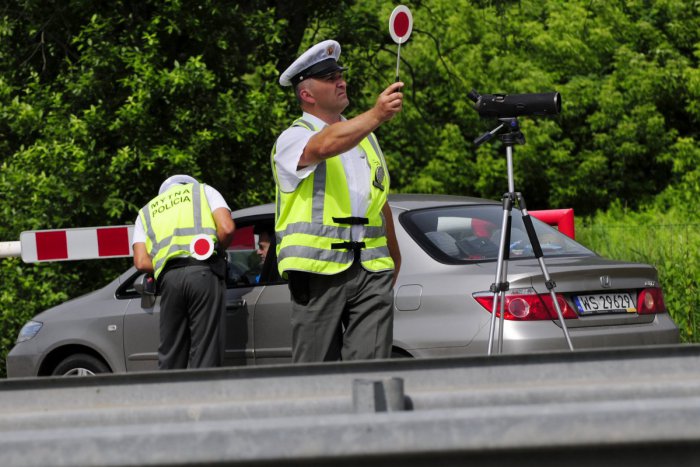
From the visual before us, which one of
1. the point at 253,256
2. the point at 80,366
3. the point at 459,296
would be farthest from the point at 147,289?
the point at 459,296

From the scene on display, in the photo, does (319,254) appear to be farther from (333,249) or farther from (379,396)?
(379,396)

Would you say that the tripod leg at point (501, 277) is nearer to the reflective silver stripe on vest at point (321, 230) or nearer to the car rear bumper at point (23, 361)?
the reflective silver stripe on vest at point (321, 230)

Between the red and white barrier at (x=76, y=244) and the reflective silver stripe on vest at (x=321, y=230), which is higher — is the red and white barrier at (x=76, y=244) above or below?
below

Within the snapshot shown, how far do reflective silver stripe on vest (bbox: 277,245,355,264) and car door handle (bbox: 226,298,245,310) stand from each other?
2245 millimetres

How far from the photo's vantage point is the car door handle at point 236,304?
7.42 meters

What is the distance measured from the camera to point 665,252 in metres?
10.5

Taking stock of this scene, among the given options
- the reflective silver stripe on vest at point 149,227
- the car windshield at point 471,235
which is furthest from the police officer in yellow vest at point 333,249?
the reflective silver stripe on vest at point 149,227

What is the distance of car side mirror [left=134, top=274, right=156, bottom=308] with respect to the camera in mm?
7820

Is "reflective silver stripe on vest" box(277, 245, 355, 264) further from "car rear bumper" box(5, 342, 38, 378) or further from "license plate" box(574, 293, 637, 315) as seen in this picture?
"car rear bumper" box(5, 342, 38, 378)

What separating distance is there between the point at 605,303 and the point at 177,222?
8.43 feet

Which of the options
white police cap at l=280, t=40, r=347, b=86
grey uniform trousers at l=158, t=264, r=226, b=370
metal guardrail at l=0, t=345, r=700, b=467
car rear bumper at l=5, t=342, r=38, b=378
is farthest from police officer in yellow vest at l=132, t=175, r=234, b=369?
metal guardrail at l=0, t=345, r=700, b=467

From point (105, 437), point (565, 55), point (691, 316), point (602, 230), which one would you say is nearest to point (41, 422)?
point (105, 437)

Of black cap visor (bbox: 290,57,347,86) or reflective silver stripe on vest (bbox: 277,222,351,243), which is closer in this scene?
reflective silver stripe on vest (bbox: 277,222,351,243)

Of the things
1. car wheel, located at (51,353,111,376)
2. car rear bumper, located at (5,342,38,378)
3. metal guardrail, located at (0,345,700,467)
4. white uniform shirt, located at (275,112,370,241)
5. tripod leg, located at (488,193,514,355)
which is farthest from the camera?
car rear bumper, located at (5,342,38,378)
